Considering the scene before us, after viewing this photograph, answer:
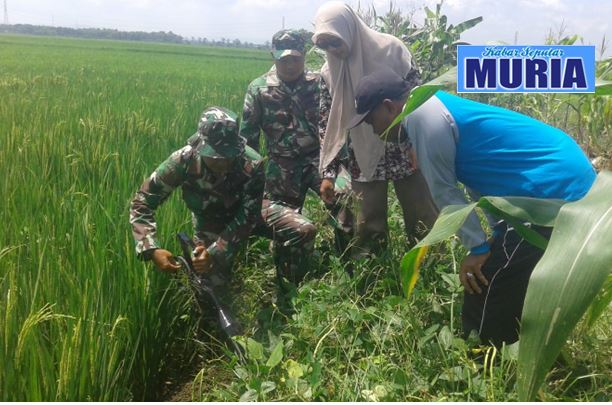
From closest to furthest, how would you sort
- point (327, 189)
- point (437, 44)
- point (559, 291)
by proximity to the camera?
point (559, 291)
point (327, 189)
point (437, 44)

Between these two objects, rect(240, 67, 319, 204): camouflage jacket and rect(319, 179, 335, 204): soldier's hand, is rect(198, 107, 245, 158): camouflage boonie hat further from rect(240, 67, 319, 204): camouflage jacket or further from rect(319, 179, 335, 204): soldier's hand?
rect(240, 67, 319, 204): camouflage jacket

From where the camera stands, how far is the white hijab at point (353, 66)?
8.73ft

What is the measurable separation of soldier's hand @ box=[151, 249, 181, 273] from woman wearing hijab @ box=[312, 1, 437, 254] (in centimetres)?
95

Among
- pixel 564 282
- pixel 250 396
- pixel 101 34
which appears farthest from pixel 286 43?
pixel 101 34

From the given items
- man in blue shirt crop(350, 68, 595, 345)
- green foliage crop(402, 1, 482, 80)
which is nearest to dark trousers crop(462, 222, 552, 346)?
man in blue shirt crop(350, 68, 595, 345)

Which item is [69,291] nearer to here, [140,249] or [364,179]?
[140,249]

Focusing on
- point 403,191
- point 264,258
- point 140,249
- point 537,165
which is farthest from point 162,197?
point 537,165

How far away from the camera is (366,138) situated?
8.75 feet

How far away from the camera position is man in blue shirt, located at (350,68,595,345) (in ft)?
5.82

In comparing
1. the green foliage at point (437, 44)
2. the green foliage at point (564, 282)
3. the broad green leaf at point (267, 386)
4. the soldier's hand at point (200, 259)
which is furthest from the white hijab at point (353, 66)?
the green foliage at point (437, 44)

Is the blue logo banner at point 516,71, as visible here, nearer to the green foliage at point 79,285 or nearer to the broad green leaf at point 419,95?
the broad green leaf at point 419,95

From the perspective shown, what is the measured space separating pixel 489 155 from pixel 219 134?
1.08m

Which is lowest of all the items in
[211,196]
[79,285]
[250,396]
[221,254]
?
[250,396]

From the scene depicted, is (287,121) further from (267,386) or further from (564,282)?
(564,282)
